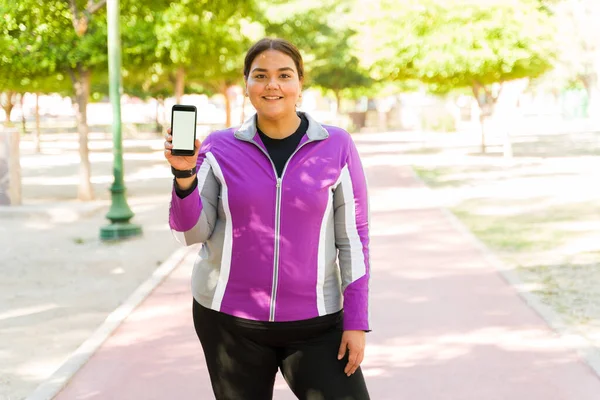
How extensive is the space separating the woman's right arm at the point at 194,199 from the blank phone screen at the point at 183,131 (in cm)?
3

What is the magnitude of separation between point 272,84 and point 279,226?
1.46 ft

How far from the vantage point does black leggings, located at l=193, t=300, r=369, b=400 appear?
2.79 metres

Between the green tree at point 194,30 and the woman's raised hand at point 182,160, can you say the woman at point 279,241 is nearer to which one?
the woman's raised hand at point 182,160

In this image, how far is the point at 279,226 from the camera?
277 centimetres

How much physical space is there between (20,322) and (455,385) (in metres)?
3.72

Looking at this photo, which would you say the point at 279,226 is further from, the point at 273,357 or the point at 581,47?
the point at 581,47

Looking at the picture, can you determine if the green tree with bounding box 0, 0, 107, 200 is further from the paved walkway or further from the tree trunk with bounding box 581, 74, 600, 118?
the tree trunk with bounding box 581, 74, 600, 118

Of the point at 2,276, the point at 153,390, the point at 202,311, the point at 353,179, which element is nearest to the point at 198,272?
the point at 202,311

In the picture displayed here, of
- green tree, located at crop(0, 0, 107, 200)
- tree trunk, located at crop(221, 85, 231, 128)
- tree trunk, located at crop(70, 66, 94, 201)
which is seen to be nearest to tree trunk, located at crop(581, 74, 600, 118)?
tree trunk, located at crop(221, 85, 231, 128)

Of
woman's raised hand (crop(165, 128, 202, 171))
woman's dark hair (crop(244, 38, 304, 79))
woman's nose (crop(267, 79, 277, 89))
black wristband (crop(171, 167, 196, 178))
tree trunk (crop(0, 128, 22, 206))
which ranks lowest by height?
tree trunk (crop(0, 128, 22, 206))

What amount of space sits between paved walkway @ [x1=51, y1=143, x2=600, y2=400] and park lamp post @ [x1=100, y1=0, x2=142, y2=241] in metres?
2.59

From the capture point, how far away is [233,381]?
9.53ft

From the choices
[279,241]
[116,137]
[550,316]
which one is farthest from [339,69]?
[279,241]

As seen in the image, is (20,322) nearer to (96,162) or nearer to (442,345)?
(442,345)
